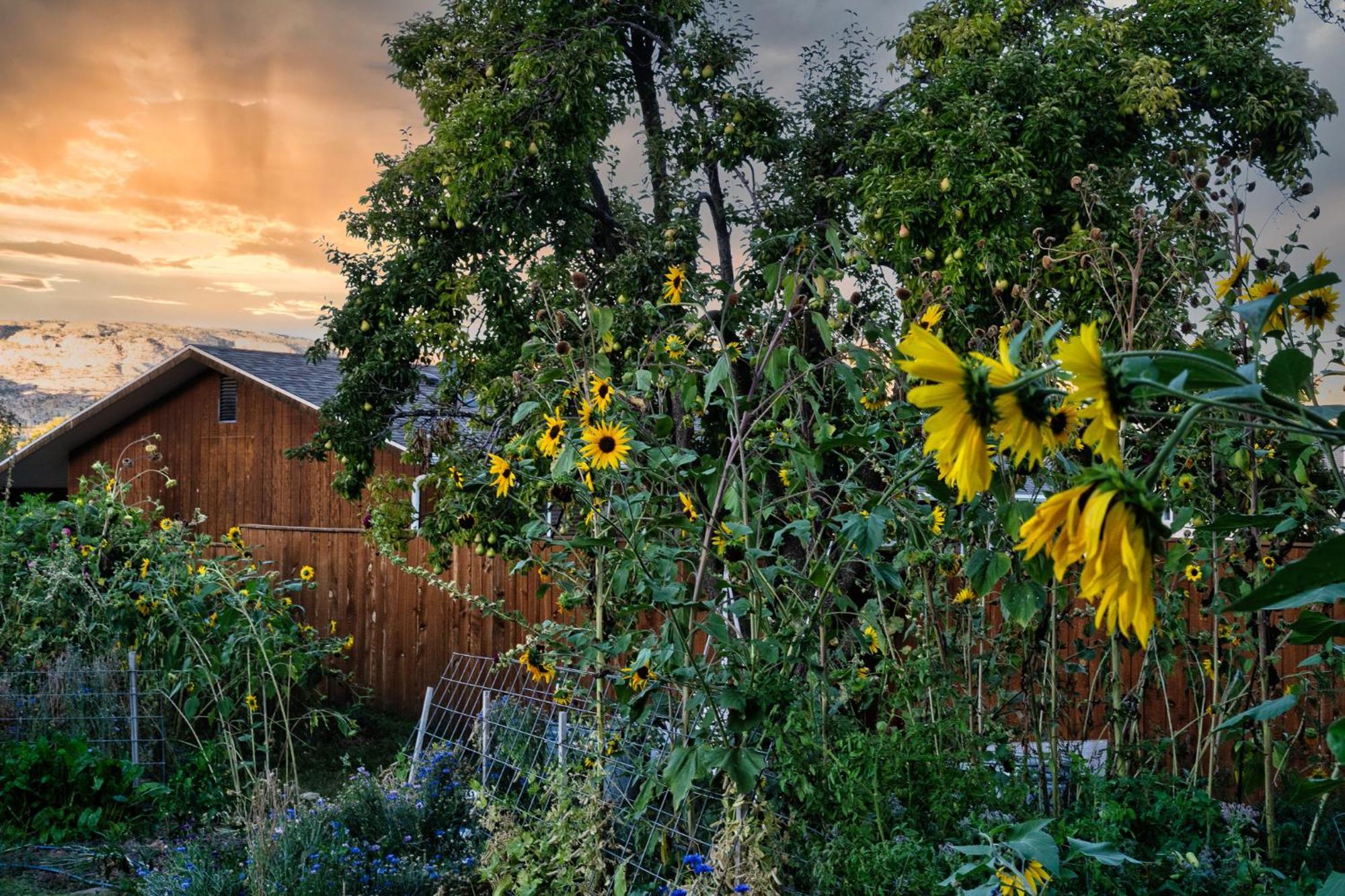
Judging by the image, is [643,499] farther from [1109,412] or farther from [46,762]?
[46,762]

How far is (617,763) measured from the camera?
2.90 m

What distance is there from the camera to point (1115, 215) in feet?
21.3

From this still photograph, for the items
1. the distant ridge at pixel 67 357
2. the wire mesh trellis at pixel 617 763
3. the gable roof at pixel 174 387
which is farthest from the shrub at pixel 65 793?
the distant ridge at pixel 67 357

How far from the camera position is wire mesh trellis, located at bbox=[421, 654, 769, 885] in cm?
270

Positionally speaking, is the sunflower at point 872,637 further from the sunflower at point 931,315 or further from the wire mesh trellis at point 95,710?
the wire mesh trellis at point 95,710

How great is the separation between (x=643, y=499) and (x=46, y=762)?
356 cm

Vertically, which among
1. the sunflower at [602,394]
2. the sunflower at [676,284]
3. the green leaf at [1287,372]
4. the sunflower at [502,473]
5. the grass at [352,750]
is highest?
the sunflower at [676,284]

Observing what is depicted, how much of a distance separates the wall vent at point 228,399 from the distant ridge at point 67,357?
1770cm

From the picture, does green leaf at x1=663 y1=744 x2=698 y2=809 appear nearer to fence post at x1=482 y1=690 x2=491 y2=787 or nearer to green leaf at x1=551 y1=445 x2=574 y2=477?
green leaf at x1=551 y1=445 x2=574 y2=477

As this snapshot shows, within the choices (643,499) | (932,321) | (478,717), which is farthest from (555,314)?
(478,717)

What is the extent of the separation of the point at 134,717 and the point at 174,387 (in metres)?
9.60

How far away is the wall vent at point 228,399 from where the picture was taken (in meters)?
13.0

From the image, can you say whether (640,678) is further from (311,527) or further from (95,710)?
(311,527)

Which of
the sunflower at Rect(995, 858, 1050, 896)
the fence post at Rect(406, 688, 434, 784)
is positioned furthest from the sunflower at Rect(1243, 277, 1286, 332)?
the fence post at Rect(406, 688, 434, 784)
